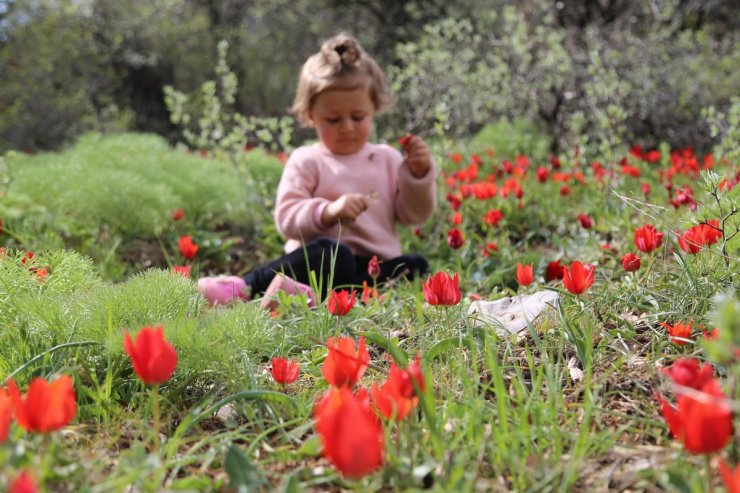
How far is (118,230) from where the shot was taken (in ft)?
11.8

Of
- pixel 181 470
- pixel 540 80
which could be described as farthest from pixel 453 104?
pixel 181 470

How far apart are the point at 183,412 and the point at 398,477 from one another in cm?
58

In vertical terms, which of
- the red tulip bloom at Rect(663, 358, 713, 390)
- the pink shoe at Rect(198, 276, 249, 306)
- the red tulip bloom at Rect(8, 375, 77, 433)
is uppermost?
the red tulip bloom at Rect(8, 375, 77, 433)

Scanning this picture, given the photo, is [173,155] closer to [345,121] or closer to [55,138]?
[345,121]

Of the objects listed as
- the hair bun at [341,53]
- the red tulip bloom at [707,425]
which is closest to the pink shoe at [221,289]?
the hair bun at [341,53]

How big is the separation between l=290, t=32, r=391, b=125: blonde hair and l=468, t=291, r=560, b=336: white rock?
4.12 ft

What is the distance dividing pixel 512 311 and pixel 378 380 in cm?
55

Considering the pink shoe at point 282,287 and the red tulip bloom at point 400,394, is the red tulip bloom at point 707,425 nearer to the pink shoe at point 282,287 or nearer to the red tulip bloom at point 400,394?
the red tulip bloom at point 400,394

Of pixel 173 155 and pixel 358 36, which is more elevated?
pixel 358 36

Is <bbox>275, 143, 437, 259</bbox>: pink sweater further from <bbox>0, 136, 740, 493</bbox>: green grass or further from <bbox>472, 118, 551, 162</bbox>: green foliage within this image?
<bbox>472, 118, 551, 162</bbox>: green foliage

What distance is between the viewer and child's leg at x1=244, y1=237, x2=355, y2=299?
2.61m

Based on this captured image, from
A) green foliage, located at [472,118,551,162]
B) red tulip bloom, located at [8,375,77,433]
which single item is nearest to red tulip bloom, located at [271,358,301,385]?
red tulip bloom, located at [8,375,77,433]

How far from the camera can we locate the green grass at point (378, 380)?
3.52 ft

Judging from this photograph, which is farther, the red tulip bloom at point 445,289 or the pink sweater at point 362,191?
the pink sweater at point 362,191
